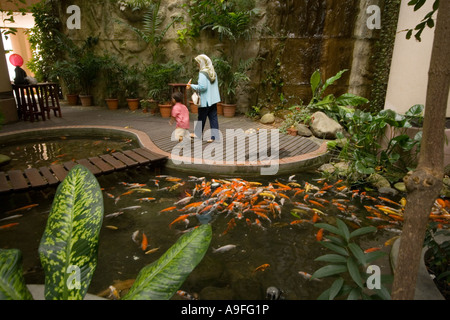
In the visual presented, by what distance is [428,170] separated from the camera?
1091 mm

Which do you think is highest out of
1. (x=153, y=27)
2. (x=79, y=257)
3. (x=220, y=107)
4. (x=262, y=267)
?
(x=153, y=27)

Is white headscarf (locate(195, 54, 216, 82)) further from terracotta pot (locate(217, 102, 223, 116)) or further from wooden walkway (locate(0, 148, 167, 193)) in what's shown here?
terracotta pot (locate(217, 102, 223, 116))

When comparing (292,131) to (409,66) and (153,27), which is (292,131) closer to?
(409,66)

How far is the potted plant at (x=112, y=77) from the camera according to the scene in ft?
33.1

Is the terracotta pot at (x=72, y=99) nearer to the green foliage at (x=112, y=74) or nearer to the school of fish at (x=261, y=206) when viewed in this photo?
the green foliage at (x=112, y=74)

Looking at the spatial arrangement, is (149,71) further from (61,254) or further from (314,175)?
(61,254)

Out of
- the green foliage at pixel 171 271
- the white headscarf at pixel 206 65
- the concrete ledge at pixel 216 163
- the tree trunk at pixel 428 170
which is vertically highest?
the white headscarf at pixel 206 65

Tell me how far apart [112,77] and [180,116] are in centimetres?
605

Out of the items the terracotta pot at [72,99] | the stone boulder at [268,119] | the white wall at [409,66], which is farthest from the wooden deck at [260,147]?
the terracotta pot at [72,99]

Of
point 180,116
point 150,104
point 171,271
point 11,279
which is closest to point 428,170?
point 171,271

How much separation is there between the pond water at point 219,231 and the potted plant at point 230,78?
178 inches

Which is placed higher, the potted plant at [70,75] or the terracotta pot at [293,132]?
the potted plant at [70,75]

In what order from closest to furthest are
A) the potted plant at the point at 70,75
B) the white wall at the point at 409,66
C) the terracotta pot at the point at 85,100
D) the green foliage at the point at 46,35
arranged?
the white wall at the point at 409,66 → the potted plant at the point at 70,75 → the terracotta pot at the point at 85,100 → the green foliage at the point at 46,35
